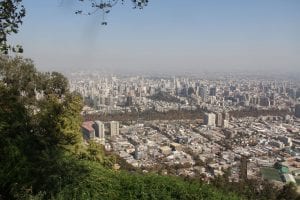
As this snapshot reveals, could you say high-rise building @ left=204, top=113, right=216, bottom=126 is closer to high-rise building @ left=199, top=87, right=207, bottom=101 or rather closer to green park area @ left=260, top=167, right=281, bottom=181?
green park area @ left=260, top=167, right=281, bottom=181

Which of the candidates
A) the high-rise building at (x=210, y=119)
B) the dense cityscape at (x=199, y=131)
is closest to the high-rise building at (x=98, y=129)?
the dense cityscape at (x=199, y=131)

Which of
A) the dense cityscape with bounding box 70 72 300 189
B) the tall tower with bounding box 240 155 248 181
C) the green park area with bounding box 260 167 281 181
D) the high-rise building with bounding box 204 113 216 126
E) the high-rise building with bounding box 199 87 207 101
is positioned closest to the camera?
the tall tower with bounding box 240 155 248 181

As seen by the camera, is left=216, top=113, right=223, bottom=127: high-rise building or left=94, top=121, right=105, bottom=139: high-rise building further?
left=216, top=113, right=223, bottom=127: high-rise building

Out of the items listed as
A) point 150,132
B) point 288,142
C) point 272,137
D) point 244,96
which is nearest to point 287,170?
point 288,142

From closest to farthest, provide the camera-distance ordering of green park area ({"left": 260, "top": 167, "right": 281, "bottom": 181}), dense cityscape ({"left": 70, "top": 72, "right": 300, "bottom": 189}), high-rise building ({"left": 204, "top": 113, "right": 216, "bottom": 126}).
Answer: green park area ({"left": 260, "top": 167, "right": 281, "bottom": 181}) → dense cityscape ({"left": 70, "top": 72, "right": 300, "bottom": 189}) → high-rise building ({"left": 204, "top": 113, "right": 216, "bottom": 126})

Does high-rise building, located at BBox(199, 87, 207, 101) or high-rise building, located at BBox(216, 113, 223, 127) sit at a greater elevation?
high-rise building, located at BBox(199, 87, 207, 101)

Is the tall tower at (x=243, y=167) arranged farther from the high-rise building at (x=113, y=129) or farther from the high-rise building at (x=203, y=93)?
the high-rise building at (x=203, y=93)

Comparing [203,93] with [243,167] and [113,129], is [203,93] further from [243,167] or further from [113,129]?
[243,167]

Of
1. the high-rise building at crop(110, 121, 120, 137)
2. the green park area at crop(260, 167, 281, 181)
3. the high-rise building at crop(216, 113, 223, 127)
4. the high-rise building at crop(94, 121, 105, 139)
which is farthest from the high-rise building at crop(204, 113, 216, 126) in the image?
the green park area at crop(260, 167, 281, 181)
